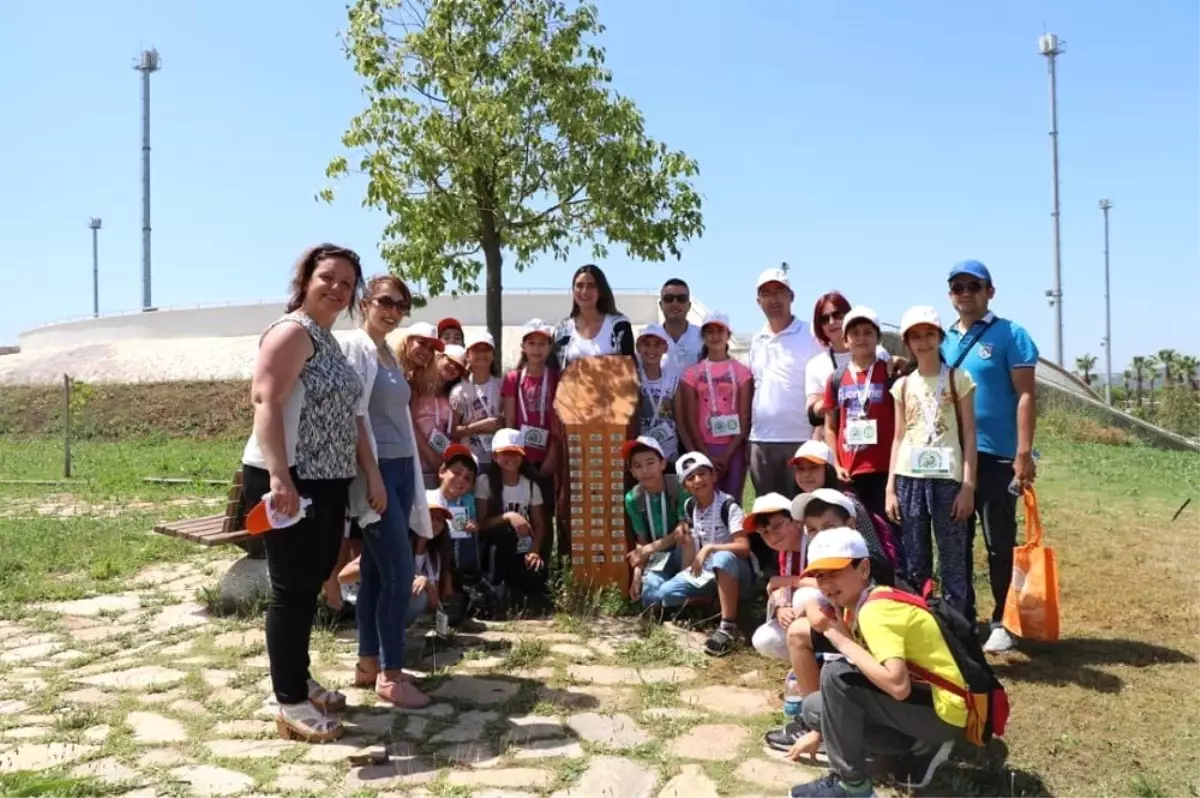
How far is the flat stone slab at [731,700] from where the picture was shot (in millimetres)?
3953

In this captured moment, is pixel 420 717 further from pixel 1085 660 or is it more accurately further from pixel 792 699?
pixel 1085 660

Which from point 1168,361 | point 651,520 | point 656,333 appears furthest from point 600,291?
point 1168,361

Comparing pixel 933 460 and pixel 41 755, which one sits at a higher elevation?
pixel 933 460

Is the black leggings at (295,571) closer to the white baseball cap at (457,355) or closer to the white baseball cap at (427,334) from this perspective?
the white baseball cap at (427,334)

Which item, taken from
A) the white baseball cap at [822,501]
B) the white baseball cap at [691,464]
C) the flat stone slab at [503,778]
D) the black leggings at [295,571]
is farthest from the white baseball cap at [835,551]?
the white baseball cap at [691,464]

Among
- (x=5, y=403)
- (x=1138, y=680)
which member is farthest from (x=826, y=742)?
(x=5, y=403)

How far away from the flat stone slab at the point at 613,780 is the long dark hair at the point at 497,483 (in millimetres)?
2428

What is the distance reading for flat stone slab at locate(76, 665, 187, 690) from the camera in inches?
168

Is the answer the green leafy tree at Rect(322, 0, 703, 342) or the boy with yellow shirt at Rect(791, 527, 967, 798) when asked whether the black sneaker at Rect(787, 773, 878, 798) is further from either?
the green leafy tree at Rect(322, 0, 703, 342)

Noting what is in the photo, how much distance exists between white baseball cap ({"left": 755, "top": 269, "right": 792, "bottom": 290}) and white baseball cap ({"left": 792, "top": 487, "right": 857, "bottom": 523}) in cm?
181

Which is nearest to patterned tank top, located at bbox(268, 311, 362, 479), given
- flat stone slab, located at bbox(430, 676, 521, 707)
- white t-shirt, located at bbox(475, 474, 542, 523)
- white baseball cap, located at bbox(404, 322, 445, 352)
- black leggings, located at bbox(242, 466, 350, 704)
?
black leggings, located at bbox(242, 466, 350, 704)

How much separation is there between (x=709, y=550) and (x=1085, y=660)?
1854 mm

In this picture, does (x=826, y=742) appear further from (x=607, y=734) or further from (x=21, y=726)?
(x=21, y=726)

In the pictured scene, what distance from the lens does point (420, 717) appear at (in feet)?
12.7
